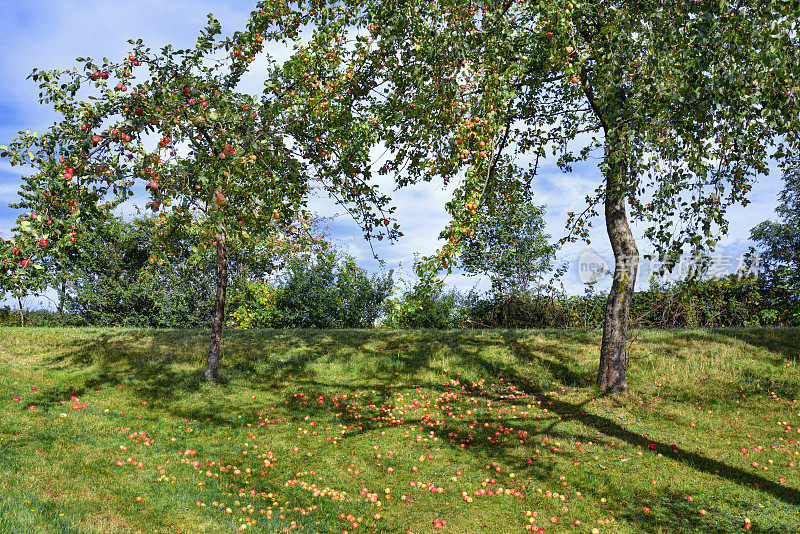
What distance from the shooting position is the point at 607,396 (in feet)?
38.6

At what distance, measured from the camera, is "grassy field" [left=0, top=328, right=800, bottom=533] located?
702cm

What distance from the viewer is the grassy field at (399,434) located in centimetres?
702

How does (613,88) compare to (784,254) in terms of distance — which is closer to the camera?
(613,88)

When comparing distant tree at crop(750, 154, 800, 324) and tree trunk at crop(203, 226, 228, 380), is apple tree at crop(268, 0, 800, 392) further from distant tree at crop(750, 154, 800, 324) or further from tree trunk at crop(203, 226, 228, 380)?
distant tree at crop(750, 154, 800, 324)

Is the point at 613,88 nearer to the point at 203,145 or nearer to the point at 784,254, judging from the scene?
the point at 203,145

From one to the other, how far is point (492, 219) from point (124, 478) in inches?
689

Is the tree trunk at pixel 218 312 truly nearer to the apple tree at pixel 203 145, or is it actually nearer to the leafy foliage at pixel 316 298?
the apple tree at pixel 203 145

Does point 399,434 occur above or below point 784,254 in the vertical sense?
below

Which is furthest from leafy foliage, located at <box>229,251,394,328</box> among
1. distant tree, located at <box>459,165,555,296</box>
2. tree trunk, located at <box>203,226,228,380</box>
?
tree trunk, located at <box>203,226,228,380</box>

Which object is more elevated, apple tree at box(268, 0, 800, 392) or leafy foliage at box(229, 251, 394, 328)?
A: apple tree at box(268, 0, 800, 392)

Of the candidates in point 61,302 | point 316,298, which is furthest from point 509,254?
point 61,302

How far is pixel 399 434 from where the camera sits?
993 cm

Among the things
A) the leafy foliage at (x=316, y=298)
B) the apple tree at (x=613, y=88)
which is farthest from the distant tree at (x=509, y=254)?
the apple tree at (x=613, y=88)

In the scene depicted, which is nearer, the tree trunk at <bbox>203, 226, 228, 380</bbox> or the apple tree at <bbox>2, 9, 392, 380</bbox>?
the apple tree at <bbox>2, 9, 392, 380</bbox>
